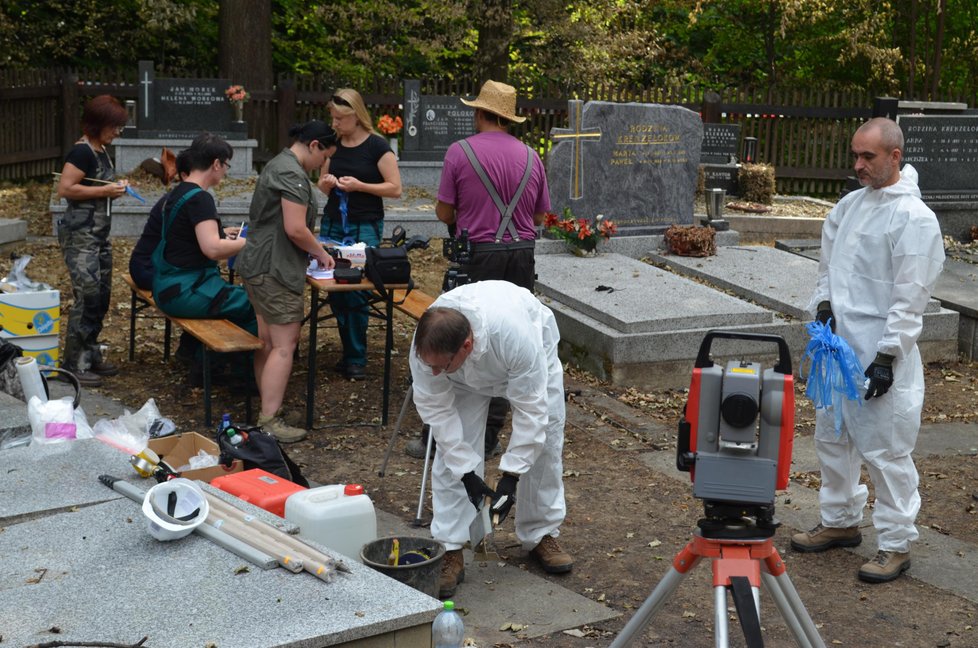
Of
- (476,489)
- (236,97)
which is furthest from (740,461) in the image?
(236,97)

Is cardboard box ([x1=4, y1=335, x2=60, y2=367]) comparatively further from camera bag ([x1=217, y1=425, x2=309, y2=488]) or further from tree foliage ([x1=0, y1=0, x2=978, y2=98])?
tree foliage ([x1=0, y1=0, x2=978, y2=98])

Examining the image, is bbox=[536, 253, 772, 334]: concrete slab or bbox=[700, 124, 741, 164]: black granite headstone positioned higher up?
bbox=[700, 124, 741, 164]: black granite headstone

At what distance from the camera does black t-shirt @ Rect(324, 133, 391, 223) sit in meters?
7.84

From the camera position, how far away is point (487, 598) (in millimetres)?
4758

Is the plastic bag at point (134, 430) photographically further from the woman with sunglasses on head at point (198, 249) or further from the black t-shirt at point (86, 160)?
the black t-shirt at point (86, 160)

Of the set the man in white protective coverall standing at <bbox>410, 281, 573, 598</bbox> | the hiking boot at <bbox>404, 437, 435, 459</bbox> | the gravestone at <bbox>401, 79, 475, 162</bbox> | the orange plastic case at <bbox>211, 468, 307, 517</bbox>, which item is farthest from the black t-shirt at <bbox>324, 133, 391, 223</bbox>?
the gravestone at <bbox>401, 79, 475, 162</bbox>

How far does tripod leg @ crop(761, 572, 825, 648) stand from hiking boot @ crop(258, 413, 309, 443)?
12.4ft

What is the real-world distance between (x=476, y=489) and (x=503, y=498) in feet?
0.38

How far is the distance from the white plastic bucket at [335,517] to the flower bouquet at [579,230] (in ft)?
19.1

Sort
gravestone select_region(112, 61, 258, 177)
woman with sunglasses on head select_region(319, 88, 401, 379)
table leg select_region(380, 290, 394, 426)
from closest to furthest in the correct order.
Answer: table leg select_region(380, 290, 394, 426) < woman with sunglasses on head select_region(319, 88, 401, 379) < gravestone select_region(112, 61, 258, 177)

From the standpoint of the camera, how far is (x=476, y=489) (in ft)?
14.5

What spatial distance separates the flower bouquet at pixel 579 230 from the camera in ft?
33.6

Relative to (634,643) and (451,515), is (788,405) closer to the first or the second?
(634,643)

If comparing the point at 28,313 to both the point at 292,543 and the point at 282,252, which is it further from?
the point at 292,543
